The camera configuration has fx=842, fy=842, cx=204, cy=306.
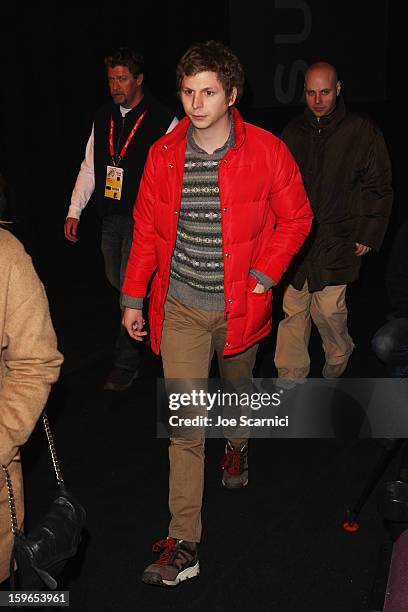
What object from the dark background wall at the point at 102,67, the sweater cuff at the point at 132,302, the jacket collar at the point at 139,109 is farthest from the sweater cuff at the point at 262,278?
the dark background wall at the point at 102,67

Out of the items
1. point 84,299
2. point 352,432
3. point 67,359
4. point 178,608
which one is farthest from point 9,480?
point 84,299

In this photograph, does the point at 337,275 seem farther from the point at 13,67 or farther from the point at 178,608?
the point at 13,67

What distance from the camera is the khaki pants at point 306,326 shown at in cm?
433

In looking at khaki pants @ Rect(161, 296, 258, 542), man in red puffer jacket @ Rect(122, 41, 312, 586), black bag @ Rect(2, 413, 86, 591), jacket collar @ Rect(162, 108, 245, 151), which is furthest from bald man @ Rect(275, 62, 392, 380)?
black bag @ Rect(2, 413, 86, 591)

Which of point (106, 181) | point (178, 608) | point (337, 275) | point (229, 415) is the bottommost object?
point (178, 608)

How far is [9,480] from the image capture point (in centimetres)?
191

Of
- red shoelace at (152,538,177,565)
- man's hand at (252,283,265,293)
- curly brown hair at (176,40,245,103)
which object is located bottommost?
red shoelace at (152,538,177,565)

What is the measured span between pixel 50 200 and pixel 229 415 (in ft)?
11.5

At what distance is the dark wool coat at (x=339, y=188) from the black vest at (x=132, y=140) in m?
0.67

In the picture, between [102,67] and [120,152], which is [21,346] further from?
[102,67]

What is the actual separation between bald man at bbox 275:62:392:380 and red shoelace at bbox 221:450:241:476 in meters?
0.90

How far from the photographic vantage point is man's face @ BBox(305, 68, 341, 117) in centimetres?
404

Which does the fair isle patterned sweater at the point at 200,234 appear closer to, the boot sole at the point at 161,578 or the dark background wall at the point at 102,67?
the boot sole at the point at 161,578

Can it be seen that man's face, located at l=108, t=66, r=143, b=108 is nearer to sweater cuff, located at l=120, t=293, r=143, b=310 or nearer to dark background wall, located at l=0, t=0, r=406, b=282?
sweater cuff, located at l=120, t=293, r=143, b=310
